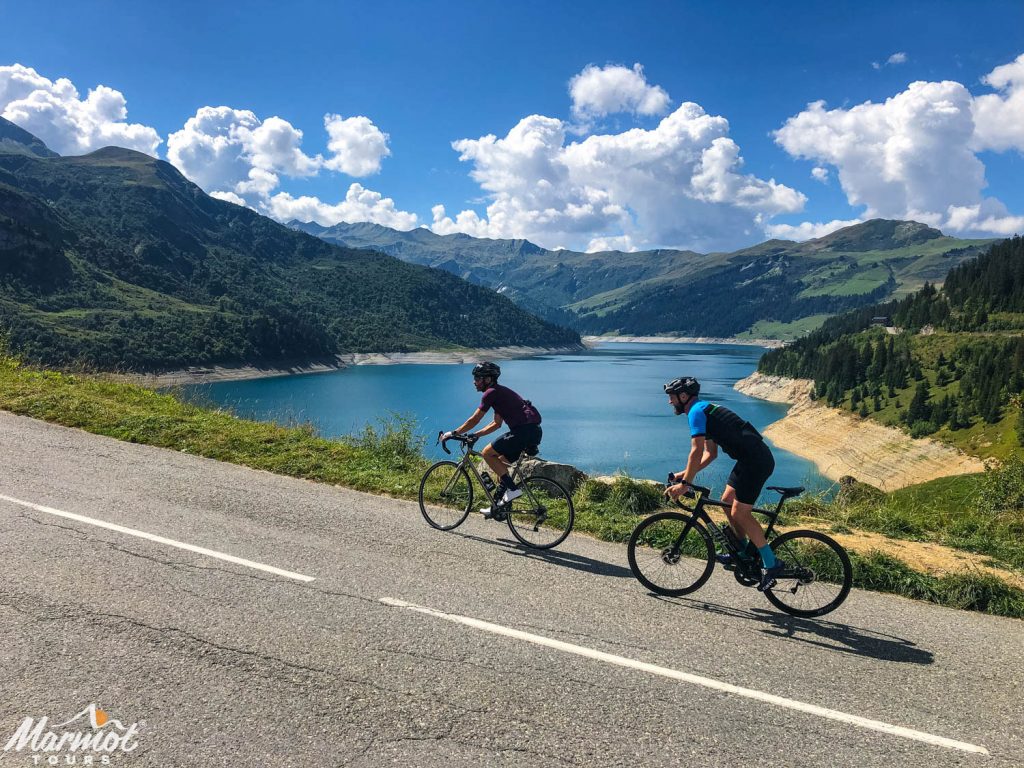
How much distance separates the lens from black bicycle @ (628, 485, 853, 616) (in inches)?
263

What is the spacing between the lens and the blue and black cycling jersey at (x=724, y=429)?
22.0 feet

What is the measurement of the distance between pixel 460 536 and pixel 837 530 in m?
6.25

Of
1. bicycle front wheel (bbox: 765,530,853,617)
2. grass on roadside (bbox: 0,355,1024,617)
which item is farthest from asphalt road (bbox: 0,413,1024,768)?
grass on roadside (bbox: 0,355,1024,617)

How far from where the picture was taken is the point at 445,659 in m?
5.08

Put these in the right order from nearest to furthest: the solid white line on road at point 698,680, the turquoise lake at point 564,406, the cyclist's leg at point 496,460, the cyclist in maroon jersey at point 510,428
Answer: the solid white line on road at point 698,680, the cyclist in maroon jersey at point 510,428, the cyclist's leg at point 496,460, the turquoise lake at point 564,406

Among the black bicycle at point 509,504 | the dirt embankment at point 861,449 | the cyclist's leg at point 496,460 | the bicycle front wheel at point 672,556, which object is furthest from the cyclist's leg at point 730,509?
the dirt embankment at point 861,449

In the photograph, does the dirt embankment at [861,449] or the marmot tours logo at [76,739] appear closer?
the marmot tours logo at [76,739]

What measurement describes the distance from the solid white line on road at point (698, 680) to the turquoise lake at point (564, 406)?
11892 millimetres

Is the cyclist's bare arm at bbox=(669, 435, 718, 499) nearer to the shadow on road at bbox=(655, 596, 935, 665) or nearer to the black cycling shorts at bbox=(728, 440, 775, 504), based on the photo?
the black cycling shorts at bbox=(728, 440, 775, 504)

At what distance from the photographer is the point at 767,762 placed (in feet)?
13.1

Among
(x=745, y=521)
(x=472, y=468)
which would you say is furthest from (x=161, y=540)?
(x=745, y=521)

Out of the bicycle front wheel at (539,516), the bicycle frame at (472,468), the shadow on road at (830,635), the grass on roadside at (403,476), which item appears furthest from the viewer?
the bicycle frame at (472,468)

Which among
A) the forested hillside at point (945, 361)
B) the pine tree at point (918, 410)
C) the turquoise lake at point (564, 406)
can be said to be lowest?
the turquoise lake at point (564, 406)

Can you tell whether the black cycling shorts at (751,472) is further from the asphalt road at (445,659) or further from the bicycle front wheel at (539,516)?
the bicycle front wheel at (539,516)
